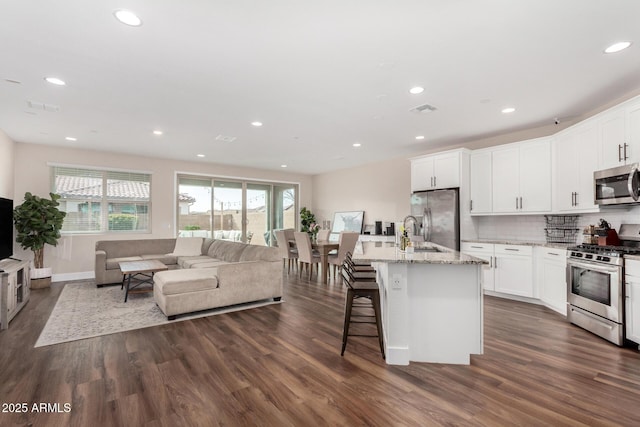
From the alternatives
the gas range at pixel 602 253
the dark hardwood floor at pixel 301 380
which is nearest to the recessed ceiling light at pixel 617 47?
the gas range at pixel 602 253

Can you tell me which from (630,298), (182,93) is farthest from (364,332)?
(182,93)

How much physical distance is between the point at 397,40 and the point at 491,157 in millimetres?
3471

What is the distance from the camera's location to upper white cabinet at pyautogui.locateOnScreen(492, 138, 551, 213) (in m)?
4.59

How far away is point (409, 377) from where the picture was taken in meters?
2.43

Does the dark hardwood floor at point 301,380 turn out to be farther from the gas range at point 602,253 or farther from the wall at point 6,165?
the wall at point 6,165

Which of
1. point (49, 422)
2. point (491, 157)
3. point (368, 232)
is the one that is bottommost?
point (49, 422)

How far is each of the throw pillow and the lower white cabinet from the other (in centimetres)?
669

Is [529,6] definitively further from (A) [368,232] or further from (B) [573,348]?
(A) [368,232]

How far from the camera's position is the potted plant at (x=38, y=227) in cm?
544

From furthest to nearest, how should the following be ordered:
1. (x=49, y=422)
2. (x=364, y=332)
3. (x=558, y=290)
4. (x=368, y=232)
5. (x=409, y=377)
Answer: (x=368, y=232) < (x=558, y=290) < (x=364, y=332) < (x=409, y=377) < (x=49, y=422)

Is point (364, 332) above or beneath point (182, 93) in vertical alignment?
beneath

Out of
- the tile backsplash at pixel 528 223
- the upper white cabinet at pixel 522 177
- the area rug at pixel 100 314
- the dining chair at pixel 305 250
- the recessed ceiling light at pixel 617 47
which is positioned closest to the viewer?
the recessed ceiling light at pixel 617 47

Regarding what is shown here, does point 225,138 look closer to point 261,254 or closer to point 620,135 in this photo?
point 261,254

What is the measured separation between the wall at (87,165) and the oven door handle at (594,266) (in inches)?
294
